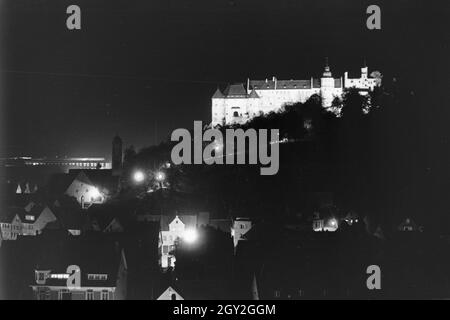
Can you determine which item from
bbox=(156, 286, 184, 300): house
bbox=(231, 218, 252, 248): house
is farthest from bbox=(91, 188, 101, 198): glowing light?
bbox=(156, 286, 184, 300): house

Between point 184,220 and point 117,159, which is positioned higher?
point 117,159

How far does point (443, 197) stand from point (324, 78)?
44.5 ft

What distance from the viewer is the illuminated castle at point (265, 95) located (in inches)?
1091

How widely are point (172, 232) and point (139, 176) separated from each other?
5979mm

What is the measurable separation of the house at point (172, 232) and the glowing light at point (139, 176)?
4859 mm

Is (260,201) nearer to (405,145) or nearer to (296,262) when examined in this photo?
(405,145)

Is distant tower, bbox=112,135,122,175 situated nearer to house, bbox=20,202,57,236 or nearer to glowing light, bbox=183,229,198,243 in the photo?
house, bbox=20,202,57,236

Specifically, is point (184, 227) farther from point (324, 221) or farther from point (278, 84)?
point (278, 84)

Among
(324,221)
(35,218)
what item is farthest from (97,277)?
(324,221)

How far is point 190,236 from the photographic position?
1518 cm

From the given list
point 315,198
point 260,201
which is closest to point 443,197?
point 315,198

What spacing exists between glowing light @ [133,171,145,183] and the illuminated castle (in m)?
7.05

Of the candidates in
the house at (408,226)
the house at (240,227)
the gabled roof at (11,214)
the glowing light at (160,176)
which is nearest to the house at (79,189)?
the glowing light at (160,176)

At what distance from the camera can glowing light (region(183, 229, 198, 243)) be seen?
14828mm
